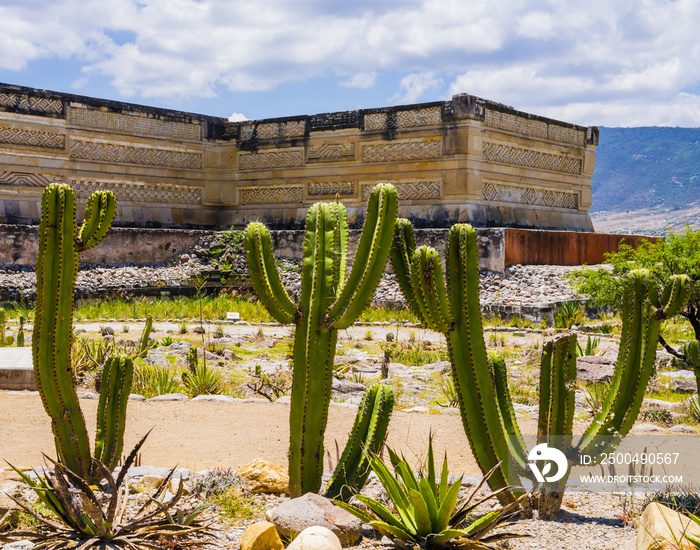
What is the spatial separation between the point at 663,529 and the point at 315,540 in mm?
1644

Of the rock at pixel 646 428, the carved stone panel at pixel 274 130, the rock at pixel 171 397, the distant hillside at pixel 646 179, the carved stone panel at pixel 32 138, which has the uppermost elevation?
the distant hillside at pixel 646 179

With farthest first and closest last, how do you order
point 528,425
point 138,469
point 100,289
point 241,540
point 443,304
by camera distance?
point 100,289, point 528,425, point 138,469, point 443,304, point 241,540

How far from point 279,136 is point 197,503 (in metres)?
14.1

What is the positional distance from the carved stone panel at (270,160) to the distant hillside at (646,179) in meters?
97.2

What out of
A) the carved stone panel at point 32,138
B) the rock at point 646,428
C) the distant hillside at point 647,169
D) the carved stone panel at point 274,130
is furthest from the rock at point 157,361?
the distant hillside at point 647,169

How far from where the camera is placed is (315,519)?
391cm

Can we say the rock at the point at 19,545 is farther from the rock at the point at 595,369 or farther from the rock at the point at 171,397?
the rock at the point at 595,369

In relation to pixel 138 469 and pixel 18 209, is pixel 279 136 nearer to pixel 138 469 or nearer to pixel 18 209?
pixel 18 209

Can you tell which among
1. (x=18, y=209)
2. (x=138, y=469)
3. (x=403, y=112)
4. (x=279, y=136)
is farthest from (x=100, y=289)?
(x=138, y=469)

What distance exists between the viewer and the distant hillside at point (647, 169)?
5231 inches

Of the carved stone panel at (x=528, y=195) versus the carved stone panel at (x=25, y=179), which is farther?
the carved stone panel at (x=528, y=195)

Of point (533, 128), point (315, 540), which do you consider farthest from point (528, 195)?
point (315, 540)

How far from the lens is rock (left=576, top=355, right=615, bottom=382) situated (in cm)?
847

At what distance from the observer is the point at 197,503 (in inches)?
177
